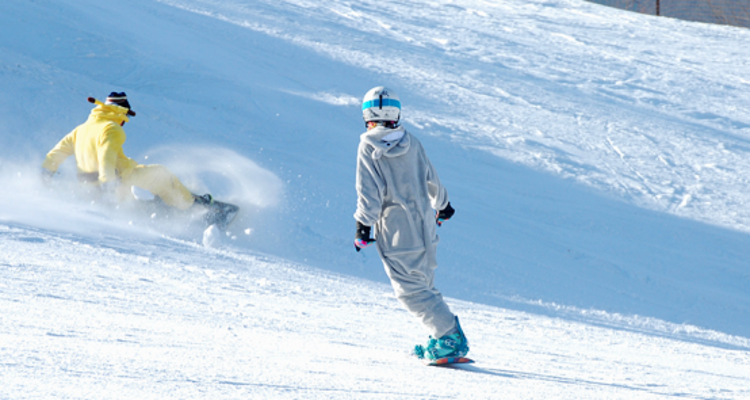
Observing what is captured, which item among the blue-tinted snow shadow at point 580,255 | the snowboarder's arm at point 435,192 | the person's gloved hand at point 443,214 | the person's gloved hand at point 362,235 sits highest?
the snowboarder's arm at point 435,192

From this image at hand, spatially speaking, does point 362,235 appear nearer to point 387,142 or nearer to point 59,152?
point 387,142

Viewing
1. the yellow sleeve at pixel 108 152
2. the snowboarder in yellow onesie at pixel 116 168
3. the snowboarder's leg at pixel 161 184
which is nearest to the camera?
the yellow sleeve at pixel 108 152

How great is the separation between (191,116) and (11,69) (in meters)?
2.89

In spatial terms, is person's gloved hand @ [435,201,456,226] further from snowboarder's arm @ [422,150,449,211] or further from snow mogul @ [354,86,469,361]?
snow mogul @ [354,86,469,361]

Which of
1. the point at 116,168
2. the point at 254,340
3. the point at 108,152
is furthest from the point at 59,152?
the point at 254,340

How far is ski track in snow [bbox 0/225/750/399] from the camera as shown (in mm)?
2090

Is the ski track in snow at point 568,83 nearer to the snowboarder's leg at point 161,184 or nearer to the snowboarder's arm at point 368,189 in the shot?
the snowboarder's leg at point 161,184

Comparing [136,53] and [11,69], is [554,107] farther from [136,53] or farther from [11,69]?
[11,69]

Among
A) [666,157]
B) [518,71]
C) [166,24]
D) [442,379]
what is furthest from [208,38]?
[442,379]

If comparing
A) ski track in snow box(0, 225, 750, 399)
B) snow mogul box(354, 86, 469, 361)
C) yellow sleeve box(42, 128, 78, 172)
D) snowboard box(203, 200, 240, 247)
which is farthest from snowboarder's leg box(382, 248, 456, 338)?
yellow sleeve box(42, 128, 78, 172)

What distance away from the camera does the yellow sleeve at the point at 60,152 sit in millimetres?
7094

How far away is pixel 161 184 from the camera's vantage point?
6.94 metres

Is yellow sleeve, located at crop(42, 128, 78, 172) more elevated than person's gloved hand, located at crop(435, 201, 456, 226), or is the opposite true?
person's gloved hand, located at crop(435, 201, 456, 226)

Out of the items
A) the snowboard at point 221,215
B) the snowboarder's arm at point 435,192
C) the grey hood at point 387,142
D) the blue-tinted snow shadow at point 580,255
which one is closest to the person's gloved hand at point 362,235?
the grey hood at point 387,142
